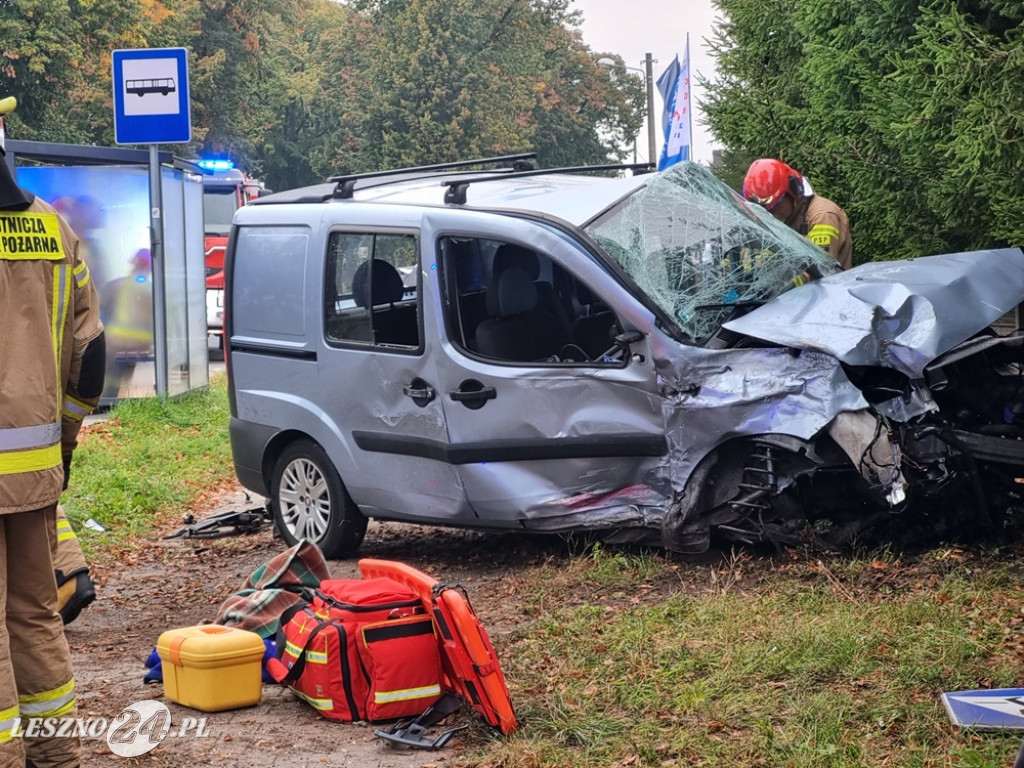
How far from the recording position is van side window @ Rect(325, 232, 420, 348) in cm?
760

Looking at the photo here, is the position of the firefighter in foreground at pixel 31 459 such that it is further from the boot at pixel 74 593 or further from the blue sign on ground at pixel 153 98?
the blue sign on ground at pixel 153 98

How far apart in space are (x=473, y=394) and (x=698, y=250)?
133 cm

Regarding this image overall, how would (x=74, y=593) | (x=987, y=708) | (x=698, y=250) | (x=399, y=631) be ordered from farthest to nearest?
(x=698, y=250)
(x=74, y=593)
(x=399, y=631)
(x=987, y=708)

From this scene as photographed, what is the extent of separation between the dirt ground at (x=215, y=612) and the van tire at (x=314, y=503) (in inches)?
6.0

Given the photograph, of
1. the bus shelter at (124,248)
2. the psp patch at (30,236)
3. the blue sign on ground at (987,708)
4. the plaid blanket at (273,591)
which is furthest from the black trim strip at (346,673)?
the bus shelter at (124,248)

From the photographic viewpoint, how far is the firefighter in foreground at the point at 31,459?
4.19m

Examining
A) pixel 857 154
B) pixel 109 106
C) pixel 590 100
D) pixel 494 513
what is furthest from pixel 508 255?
pixel 590 100

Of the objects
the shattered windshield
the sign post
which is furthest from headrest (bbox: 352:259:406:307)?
the sign post

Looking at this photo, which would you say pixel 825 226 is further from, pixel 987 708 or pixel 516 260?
pixel 987 708

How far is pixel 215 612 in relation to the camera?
22.5 feet

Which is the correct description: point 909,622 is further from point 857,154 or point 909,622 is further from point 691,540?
point 857,154

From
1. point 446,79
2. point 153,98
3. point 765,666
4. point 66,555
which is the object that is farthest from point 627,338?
point 446,79

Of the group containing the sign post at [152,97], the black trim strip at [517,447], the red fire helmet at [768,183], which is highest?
the sign post at [152,97]

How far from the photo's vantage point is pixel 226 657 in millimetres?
5164
